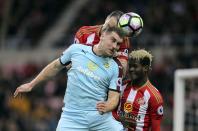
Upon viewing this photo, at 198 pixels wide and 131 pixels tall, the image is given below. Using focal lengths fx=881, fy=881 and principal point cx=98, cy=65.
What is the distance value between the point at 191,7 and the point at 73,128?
1091 cm

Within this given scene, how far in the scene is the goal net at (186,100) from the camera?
11695 millimetres

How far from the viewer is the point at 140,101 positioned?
8.95 meters

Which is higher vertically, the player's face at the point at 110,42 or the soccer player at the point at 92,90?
the player's face at the point at 110,42


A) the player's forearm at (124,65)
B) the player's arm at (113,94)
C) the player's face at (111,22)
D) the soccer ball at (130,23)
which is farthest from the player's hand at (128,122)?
the player's face at (111,22)

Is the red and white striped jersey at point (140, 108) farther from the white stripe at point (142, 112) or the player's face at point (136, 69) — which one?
the player's face at point (136, 69)

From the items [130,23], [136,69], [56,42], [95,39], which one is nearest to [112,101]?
[136,69]

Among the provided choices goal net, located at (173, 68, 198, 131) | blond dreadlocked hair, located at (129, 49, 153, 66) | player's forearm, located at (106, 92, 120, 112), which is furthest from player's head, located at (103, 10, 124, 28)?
goal net, located at (173, 68, 198, 131)

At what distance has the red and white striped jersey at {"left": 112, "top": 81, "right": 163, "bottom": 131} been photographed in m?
8.86

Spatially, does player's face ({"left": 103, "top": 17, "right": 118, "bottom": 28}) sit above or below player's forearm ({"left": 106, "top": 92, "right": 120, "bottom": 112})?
above

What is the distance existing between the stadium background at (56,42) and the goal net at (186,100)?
99.8 inches

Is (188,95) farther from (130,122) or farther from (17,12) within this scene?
(17,12)

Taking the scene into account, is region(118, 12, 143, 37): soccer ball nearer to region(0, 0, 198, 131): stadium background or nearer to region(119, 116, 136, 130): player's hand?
region(119, 116, 136, 130): player's hand

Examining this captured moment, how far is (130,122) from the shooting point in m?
8.96

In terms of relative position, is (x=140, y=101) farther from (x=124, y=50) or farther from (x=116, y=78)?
(x=116, y=78)
